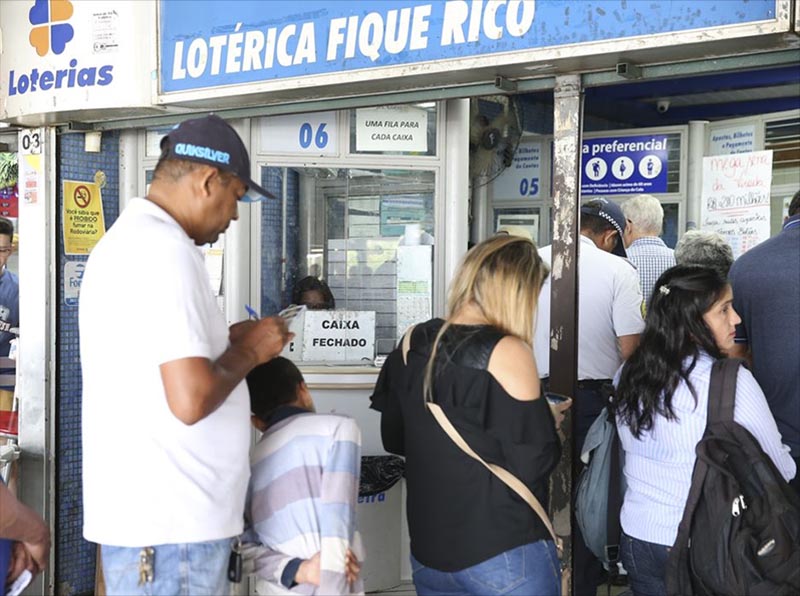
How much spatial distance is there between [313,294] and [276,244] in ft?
0.95

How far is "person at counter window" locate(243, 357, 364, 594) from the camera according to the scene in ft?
7.18

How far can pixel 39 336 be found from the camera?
420 cm

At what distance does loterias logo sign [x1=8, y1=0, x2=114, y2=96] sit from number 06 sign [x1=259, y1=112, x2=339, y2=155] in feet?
2.60

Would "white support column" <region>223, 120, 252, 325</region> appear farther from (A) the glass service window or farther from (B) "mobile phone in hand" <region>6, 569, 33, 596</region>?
(B) "mobile phone in hand" <region>6, 569, 33, 596</region>

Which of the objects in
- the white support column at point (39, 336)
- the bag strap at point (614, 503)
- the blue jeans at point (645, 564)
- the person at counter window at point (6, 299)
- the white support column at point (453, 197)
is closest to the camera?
the blue jeans at point (645, 564)

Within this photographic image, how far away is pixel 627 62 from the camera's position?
2.84 m

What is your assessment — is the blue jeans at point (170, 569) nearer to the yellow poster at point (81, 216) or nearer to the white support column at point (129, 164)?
the yellow poster at point (81, 216)

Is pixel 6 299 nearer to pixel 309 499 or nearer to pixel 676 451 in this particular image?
pixel 309 499

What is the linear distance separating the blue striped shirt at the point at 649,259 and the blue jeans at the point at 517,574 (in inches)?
117

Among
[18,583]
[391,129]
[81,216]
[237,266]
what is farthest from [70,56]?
[18,583]

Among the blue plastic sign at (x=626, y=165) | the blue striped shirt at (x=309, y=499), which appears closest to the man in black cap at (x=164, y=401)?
the blue striped shirt at (x=309, y=499)

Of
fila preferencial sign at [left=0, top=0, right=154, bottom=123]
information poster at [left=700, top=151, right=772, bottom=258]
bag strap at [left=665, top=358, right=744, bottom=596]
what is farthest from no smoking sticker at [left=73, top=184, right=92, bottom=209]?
information poster at [left=700, top=151, right=772, bottom=258]

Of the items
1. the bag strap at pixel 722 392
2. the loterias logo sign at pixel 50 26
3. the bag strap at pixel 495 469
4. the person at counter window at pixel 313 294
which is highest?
the loterias logo sign at pixel 50 26

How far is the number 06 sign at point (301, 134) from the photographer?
14.3 feet
